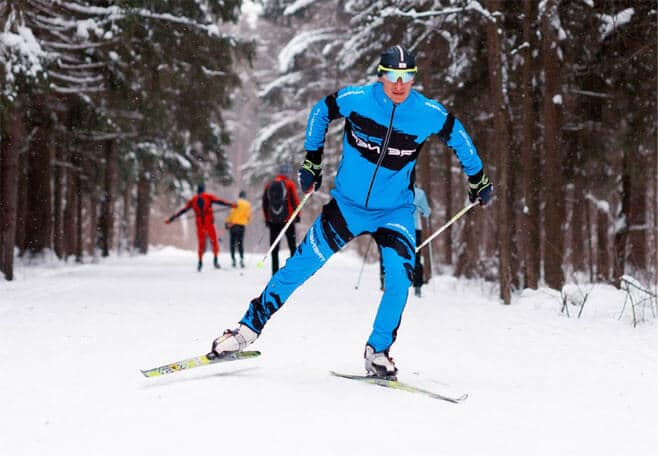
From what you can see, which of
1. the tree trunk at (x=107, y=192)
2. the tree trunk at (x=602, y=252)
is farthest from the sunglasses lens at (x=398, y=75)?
the tree trunk at (x=107, y=192)

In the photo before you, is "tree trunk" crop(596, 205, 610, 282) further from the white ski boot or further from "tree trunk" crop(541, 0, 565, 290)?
the white ski boot

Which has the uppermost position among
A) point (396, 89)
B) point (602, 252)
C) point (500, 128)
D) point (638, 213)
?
point (500, 128)

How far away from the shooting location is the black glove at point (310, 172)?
201 inches

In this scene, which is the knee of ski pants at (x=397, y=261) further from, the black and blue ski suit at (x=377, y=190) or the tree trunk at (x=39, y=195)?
the tree trunk at (x=39, y=195)

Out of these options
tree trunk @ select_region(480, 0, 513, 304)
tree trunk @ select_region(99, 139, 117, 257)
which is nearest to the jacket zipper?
tree trunk @ select_region(480, 0, 513, 304)

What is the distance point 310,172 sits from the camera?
16.8 feet

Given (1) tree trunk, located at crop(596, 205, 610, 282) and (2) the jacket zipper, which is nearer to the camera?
(2) the jacket zipper

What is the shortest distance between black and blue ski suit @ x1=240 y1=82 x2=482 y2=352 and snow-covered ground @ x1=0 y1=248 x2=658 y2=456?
1.90ft

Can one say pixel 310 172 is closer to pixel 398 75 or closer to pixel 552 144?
pixel 398 75

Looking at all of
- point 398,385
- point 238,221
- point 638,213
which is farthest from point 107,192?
point 398,385

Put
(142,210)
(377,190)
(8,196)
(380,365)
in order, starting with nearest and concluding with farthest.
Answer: (380,365) → (377,190) → (8,196) → (142,210)

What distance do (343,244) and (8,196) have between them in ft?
31.5

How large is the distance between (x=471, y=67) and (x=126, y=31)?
7.21 meters

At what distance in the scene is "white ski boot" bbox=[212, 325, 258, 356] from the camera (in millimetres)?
4781
